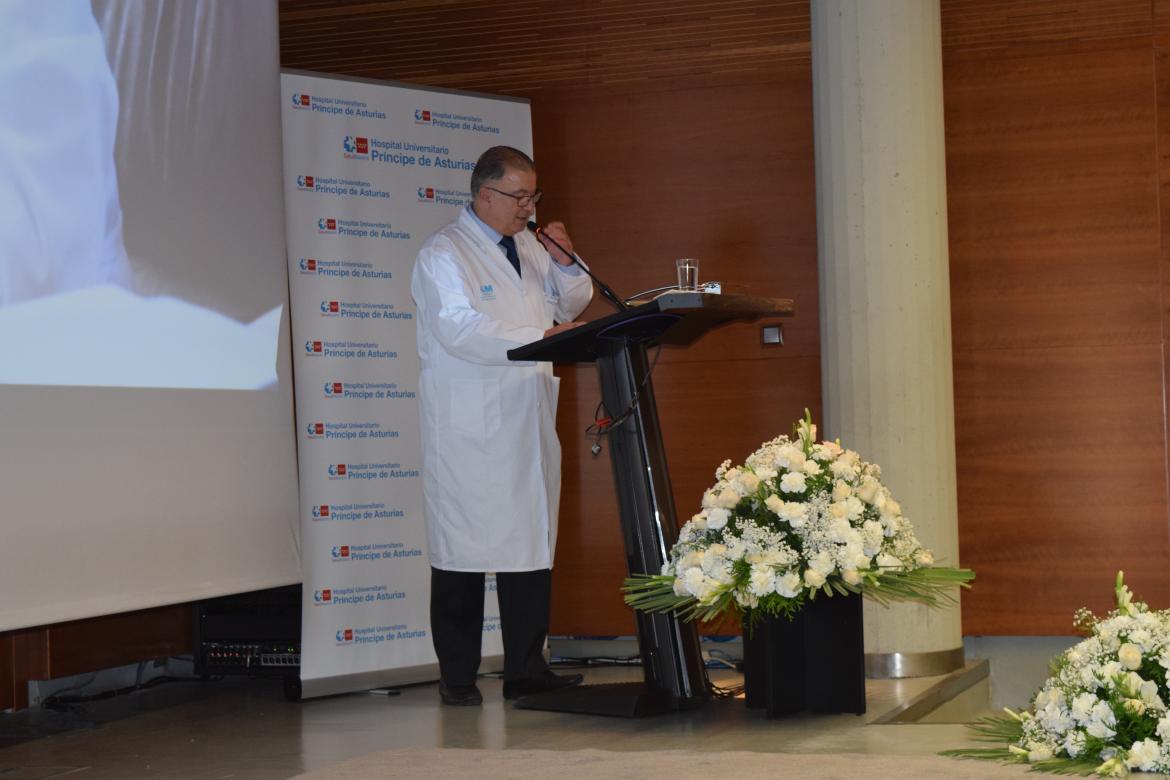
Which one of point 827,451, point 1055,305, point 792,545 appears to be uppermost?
point 1055,305

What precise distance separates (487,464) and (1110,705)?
2107mm

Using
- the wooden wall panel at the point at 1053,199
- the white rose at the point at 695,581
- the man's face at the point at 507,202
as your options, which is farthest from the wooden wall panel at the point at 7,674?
the wooden wall panel at the point at 1053,199

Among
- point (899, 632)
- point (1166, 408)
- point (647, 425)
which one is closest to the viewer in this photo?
point (647, 425)

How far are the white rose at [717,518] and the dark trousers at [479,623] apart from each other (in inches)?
35.3

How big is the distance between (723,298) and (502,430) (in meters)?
1.04

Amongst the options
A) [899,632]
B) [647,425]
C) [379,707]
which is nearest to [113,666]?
[379,707]

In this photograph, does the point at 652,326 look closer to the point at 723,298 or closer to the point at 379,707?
the point at 723,298

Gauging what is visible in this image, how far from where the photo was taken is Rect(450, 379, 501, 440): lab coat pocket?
4.09 meters

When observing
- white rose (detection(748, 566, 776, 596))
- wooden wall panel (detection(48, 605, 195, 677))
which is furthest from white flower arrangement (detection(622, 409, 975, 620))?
wooden wall panel (detection(48, 605, 195, 677))

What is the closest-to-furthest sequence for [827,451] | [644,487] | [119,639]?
[827,451]
[644,487]
[119,639]

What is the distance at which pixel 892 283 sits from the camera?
15.2 ft

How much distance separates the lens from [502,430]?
4094mm

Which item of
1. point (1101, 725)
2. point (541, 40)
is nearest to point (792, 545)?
point (1101, 725)

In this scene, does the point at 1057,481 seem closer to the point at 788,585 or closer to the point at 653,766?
the point at 788,585
